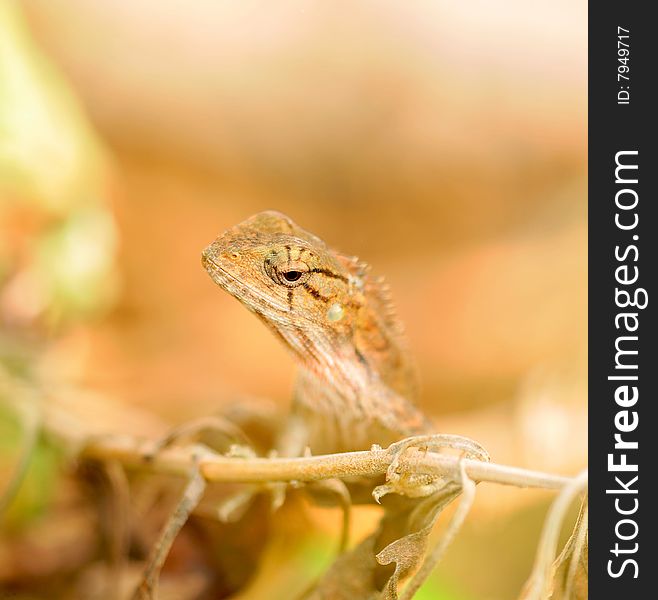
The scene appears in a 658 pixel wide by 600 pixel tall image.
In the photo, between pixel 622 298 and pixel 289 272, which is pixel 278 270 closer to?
pixel 289 272

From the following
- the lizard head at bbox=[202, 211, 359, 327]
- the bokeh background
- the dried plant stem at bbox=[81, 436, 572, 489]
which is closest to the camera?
the dried plant stem at bbox=[81, 436, 572, 489]

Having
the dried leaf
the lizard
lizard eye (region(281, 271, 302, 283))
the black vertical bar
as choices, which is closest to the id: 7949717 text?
the black vertical bar

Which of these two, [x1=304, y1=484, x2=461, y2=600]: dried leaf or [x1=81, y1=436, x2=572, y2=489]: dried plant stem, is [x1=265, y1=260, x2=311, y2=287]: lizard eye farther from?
[x1=304, y1=484, x2=461, y2=600]: dried leaf

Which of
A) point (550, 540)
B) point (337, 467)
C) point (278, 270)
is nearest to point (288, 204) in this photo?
point (278, 270)

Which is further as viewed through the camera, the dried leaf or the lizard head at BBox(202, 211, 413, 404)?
the lizard head at BBox(202, 211, 413, 404)

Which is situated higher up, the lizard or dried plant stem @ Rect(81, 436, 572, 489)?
the lizard

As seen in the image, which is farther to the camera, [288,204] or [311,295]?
[288,204]

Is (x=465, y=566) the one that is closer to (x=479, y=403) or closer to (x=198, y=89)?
(x=479, y=403)
